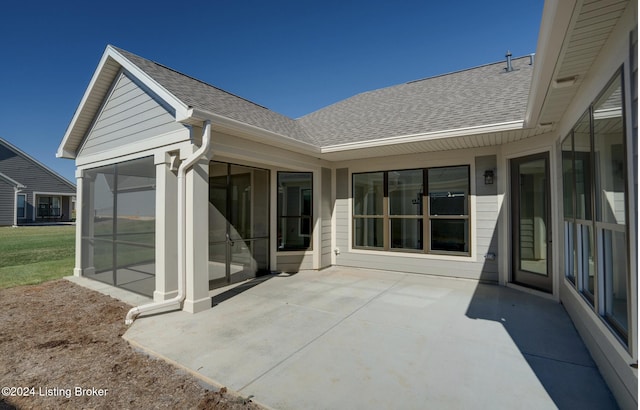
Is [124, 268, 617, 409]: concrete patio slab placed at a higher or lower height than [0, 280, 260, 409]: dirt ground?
higher

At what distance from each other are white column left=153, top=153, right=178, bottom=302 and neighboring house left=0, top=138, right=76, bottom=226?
24.7 m

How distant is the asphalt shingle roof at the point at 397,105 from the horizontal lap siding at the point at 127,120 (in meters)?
0.47

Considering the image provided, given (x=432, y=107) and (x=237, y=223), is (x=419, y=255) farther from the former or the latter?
(x=237, y=223)

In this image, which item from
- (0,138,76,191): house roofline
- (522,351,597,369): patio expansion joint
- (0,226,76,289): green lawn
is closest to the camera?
(522,351,597,369): patio expansion joint

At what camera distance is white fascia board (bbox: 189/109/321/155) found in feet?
13.4

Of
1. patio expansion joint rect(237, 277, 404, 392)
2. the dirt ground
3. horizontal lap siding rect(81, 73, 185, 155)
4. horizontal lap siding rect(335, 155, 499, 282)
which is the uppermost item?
horizontal lap siding rect(81, 73, 185, 155)

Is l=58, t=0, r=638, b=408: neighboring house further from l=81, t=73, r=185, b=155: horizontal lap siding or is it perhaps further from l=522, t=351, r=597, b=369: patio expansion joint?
l=522, t=351, r=597, b=369: patio expansion joint

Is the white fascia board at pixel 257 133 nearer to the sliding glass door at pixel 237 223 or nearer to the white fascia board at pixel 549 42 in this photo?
the sliding glass door at pixel 237 223

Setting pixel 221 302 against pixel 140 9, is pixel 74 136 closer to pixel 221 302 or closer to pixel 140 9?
pixel 140 9

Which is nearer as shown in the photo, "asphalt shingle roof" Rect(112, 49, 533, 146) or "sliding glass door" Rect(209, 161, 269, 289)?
"asphalt shingle roof" Rect(112, 49, 533, 146)

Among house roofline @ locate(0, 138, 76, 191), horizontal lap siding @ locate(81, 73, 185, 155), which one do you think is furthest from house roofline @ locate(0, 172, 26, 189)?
horizontal lap siding @ locate(81, 73, 185, 155)

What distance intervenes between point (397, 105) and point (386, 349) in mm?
6216

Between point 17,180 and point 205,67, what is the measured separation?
20.6 m

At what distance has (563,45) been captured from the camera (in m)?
2.37
